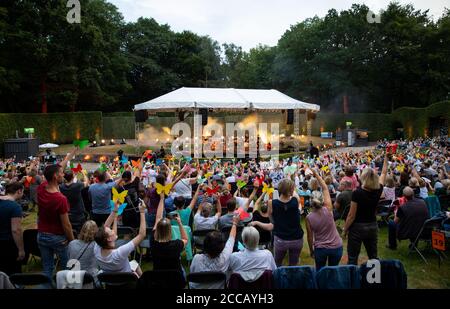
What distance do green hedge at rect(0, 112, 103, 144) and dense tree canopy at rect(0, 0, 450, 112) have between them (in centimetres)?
214

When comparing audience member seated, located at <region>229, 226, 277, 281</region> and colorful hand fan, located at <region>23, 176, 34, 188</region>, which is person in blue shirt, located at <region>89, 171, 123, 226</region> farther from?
colorful hand fan, located at <region>23, 176, 34, 188</region>

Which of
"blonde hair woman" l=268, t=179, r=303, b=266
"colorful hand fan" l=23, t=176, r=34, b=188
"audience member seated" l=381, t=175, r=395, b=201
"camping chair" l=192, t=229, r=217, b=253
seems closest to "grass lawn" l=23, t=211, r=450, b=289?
"camping chair" l=192, t=229, r=217, b=253

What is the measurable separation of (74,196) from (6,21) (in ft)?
95.9

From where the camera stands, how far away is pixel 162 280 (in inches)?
135

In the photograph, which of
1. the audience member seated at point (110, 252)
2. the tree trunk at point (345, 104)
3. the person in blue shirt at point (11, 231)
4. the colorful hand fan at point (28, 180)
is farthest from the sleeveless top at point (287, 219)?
the tree trunk at point (345, 104)

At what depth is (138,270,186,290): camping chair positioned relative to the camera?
135 inches

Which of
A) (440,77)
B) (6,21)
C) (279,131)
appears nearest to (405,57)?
(440,77)

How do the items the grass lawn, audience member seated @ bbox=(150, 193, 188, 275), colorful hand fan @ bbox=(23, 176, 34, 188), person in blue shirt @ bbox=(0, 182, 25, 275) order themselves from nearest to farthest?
audience member seated @ bbox=(150, 193, 188, 275) < person in blue shirt @ bbox=(0, 182, 25, 275) < the grass lawn < colorful hand fan @ bbox=(23, 176, 34, 188)

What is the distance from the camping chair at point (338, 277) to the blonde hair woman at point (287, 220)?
849 millimetres

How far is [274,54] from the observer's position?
45.4 meters

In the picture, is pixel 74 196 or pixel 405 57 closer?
pixel 74 196

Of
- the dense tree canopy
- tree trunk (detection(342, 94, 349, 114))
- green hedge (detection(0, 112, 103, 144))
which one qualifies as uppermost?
the dense tree canopy
